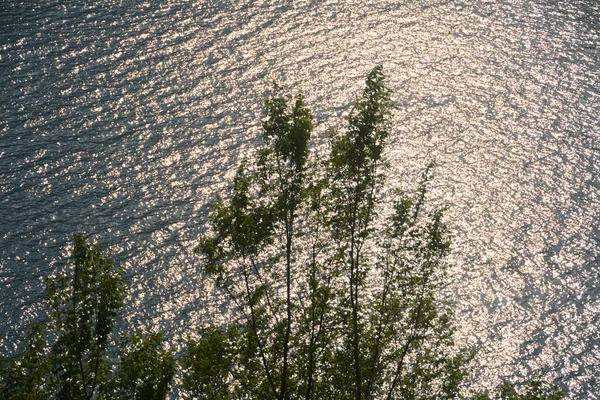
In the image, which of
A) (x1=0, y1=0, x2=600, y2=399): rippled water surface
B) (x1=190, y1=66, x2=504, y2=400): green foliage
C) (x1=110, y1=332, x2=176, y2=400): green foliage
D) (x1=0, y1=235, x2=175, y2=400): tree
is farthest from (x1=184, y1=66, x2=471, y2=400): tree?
(x1=0, y1=0, x2=600, y2=399): rippled water surface

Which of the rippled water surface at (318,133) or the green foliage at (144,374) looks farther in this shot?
the rippled water surface at (318,133)

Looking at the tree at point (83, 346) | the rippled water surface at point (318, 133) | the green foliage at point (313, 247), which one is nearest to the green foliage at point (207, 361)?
the green foliage at point (313, 247)

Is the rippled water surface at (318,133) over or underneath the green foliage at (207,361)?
over

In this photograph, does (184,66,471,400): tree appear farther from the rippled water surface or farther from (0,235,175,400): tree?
the rippled water surface

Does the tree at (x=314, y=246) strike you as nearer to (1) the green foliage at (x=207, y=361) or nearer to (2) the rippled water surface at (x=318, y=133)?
(1) the green foliage at (x=207, y=361)

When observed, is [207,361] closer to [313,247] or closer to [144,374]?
[144,374]

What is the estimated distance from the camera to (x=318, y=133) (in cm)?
9981

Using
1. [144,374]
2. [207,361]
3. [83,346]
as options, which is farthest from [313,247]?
[83,346]

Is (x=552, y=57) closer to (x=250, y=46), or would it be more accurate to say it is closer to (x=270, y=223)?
(x=250, y=46)

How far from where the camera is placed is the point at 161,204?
88.1 meters

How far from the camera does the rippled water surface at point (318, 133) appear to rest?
76500mm

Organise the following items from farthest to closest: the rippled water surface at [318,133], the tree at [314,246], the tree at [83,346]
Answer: the rippled water surface at [318,133]
the tree at [314,246]
the tree at [83,346]

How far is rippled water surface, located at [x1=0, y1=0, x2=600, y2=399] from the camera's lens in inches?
3012

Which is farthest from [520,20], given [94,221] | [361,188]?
[361,188]
